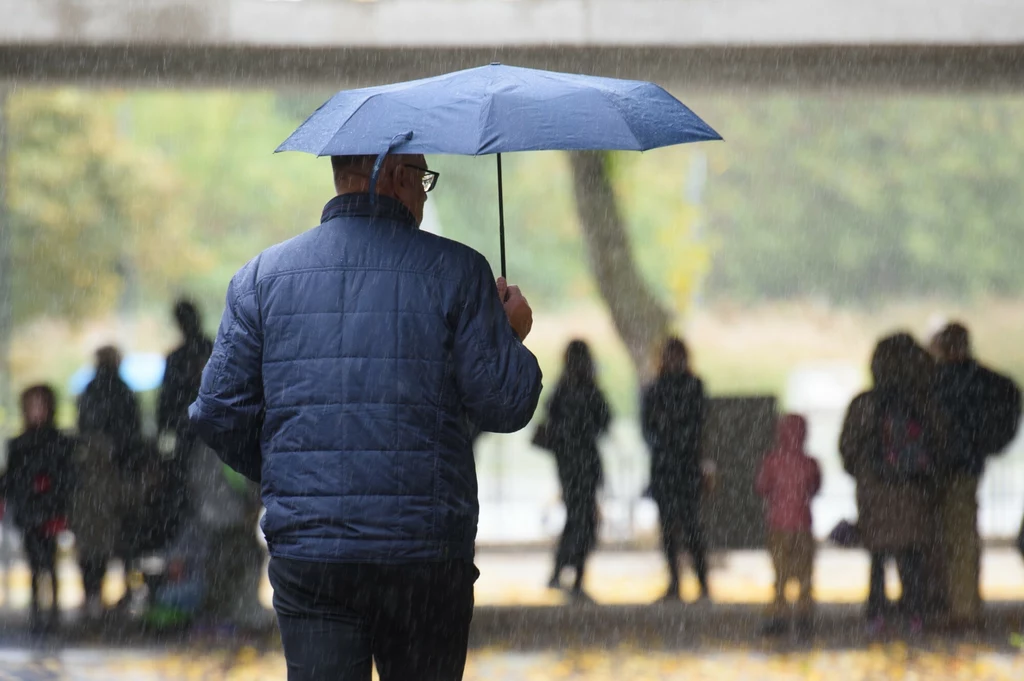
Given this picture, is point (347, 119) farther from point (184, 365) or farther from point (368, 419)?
point (184, 365)

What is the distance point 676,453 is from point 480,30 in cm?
Result: 282

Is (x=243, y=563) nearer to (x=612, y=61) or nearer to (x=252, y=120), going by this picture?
(x=612, y=61)

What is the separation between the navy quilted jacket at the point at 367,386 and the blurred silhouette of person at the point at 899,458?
5.29m

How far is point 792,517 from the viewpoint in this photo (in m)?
7.96

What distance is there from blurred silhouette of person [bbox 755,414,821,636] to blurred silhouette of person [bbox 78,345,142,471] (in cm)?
373

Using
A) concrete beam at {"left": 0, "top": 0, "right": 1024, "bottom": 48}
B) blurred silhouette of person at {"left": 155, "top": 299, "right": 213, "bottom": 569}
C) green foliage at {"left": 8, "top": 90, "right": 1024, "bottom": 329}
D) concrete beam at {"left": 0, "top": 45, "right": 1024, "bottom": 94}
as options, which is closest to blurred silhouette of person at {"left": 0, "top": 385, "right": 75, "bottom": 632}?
blurred silhouette of person at {"left": 155, "top": 299, "right": 213, "bottom": 569}

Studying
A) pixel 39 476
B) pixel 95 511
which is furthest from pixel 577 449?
pixel 39 476

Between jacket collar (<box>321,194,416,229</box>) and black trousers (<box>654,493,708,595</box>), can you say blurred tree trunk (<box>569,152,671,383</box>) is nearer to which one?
black trousers (<box>654,493,708,595</box>)

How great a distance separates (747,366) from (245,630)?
17.8 m

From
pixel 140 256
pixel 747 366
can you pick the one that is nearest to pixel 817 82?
pixel 140 256

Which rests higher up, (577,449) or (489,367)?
(489,367)

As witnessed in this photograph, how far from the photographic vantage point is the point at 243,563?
7.77 meters

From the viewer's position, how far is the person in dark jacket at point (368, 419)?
2658 millimetres

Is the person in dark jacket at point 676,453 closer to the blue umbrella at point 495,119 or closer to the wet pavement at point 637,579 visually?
the wet pavement at point 637,579
